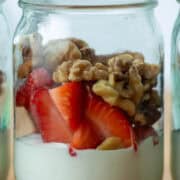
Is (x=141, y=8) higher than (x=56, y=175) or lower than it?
higher

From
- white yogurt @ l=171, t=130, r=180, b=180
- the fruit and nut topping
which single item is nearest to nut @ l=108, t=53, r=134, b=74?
the fruit and nut topping

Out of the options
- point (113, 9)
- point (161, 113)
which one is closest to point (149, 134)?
point (161, 113)

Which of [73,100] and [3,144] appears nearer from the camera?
[73,100]

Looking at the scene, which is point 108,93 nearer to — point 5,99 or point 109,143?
point 109,143

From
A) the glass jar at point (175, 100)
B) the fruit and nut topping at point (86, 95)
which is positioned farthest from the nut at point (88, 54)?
the glass jar at point (175, 100)

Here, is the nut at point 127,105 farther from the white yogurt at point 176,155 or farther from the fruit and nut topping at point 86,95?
the white yogurt at point 176,155

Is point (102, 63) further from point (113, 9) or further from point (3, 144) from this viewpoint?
point (3, 144)

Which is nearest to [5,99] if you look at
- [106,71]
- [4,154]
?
[4,154]

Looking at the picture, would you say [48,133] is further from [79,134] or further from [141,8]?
[141,8]

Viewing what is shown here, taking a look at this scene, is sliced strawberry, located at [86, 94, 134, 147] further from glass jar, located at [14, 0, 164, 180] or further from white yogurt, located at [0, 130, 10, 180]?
white yogurt, located at [0, 130, 10, 180]
